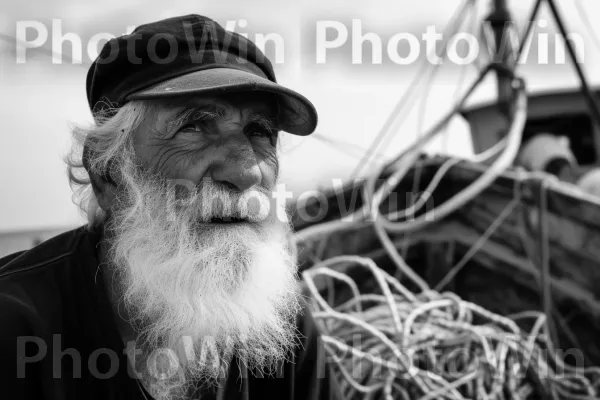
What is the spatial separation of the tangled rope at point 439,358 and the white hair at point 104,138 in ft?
2.87

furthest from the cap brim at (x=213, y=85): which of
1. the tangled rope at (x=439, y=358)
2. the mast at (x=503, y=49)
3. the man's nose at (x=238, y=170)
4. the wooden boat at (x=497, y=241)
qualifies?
the mast at (x=503, y=49)

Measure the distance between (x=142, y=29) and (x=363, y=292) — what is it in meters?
2.21

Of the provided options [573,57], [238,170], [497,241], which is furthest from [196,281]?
[573,57]

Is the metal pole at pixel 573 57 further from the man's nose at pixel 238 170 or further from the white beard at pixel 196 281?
the man's nose at pixel 238 170

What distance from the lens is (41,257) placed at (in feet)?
4.79

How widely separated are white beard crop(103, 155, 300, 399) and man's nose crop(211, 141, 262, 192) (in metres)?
0.02

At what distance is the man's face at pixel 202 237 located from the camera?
4.54 feet

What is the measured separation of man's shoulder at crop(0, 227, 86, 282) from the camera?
1.40 meters

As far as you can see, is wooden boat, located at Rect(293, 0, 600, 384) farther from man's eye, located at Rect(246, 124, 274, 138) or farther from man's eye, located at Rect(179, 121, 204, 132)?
man's eye, located at Rect(179, 121, 204, 132)

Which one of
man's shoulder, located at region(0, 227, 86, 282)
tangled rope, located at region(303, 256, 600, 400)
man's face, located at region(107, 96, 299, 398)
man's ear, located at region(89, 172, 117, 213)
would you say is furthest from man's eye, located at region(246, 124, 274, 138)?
tangled rope, located at region(303, 256, 600, 400)

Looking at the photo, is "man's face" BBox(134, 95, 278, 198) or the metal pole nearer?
"man's face" BBox(134, 95, 278, 198)

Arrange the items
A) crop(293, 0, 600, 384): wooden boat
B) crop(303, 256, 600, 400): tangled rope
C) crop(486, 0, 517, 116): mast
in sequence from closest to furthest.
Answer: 1. crop(303, 256, 600, 400): tangled rope
2. crop(293, 0, 600, 384): wooden boat
3. crop(486, 0, 517, 116): mast

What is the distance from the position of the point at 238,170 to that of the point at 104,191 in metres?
0.41

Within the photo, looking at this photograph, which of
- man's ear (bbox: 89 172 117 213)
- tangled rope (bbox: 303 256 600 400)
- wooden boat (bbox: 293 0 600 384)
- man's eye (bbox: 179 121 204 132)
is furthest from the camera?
wooden boat (bbox: 293 0 600 384)
